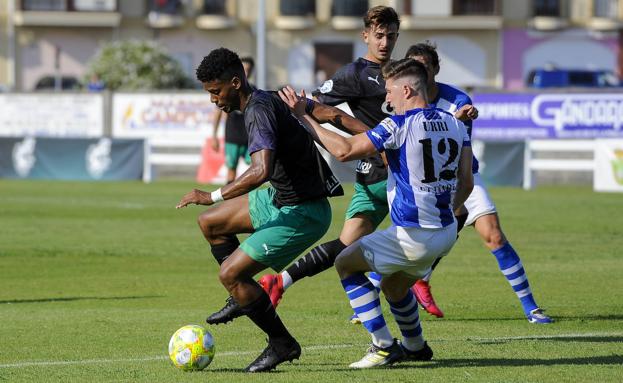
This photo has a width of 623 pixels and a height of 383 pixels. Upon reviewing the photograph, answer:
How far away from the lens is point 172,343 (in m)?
8.35

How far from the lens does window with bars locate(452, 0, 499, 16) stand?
61.8 meters

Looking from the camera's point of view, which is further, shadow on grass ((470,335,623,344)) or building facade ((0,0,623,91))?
building facade ((0,0,623,91))

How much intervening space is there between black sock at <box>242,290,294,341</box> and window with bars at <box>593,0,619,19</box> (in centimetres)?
5611

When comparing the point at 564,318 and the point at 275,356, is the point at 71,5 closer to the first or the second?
the point at 564,318

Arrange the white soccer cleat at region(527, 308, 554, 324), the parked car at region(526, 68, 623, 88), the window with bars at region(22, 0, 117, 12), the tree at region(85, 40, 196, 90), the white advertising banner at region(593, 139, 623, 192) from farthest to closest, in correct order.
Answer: the window with bars at region(22, 0, 117, 12) → the parked car at region(526, 68, 623, 88) → the tree at region(85, 40, 196, 90) → the white advertising banner at region(593, 139, 623, 192) → the white soccer cleat at region(527, 308, 554, 324)

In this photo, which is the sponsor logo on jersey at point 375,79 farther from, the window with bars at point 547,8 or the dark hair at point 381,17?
the window with bars at point 547,8

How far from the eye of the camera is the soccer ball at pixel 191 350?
27.1 feet

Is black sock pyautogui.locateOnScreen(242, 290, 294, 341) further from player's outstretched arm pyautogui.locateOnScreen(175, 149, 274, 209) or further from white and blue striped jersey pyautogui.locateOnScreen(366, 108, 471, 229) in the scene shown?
white and blue striped jersey pyautogui.locateOnScreen(366, 108, 471, 229)

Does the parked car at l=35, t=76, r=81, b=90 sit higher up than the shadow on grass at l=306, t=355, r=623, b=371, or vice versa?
the shadow on grass at l=306, t=355, r=623, b=371

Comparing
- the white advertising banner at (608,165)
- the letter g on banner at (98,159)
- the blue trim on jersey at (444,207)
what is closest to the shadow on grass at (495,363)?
the blue trim on jersey at (444,207)

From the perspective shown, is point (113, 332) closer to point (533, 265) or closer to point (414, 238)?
point (414, 238)

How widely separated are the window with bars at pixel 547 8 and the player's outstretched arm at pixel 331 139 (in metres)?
55.6

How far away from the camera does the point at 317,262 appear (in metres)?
9.95

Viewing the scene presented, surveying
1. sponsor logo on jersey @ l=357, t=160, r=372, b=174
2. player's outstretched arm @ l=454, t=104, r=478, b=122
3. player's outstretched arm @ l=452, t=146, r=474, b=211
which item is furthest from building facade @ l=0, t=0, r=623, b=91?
player's outstretched arm @ l=452, t=146, r=474, b=211
